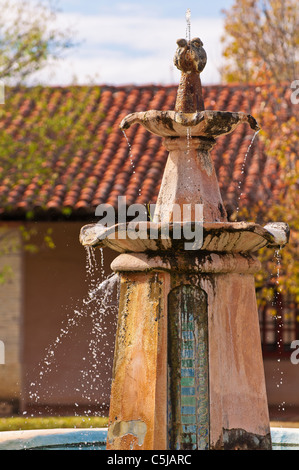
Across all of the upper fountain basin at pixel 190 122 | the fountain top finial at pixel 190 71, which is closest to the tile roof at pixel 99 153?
the fountain top finial at pixel 190 71

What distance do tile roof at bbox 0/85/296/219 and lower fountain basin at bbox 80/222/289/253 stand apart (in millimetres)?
7296

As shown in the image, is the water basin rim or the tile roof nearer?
the water basin rim

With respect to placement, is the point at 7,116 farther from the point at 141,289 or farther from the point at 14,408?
the point at 141,289

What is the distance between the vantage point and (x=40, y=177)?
1408 centimetres

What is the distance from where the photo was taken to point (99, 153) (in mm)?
14750

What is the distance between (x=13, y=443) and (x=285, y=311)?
8.33 meters

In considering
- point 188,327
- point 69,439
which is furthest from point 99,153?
point 188,327

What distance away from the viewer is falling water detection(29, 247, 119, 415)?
44.4 feet

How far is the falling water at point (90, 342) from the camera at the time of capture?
13547 mm

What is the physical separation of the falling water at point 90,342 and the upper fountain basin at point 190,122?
310 inches

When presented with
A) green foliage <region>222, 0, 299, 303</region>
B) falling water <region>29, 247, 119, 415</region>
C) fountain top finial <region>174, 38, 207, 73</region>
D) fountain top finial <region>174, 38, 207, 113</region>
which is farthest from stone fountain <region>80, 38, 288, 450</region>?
falling water <region>29, 247, 119, 415</region>

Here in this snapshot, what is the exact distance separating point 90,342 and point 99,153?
3146 mm

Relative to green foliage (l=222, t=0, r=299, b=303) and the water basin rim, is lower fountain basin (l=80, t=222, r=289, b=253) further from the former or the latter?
green foliage (l=222, t=0, r=299, b=303)

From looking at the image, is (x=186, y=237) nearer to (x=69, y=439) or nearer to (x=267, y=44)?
(x=69, y=439)
